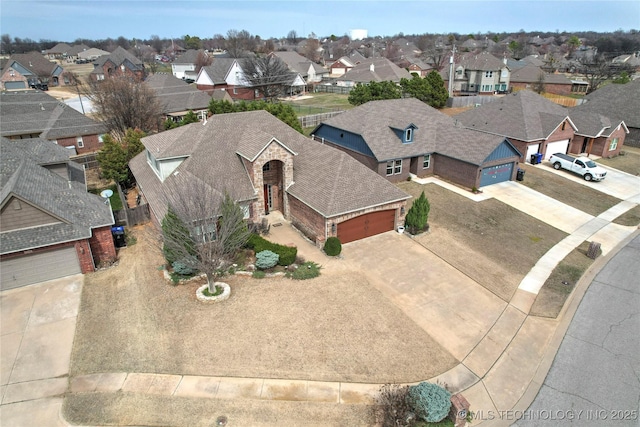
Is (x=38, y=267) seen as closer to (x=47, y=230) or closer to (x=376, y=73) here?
(x=47, y=230)

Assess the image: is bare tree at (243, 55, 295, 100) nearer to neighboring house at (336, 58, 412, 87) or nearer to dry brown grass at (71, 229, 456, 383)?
neighboring house at (336, 58, 412, 87)

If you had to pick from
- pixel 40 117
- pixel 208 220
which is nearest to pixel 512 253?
pixel 208 220

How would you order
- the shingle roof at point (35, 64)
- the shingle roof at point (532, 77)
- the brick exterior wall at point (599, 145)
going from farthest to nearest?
the shingle roof at point (35, 64), the shingle roof at point (532, 77), the brick exterior wall at point (599, 145)

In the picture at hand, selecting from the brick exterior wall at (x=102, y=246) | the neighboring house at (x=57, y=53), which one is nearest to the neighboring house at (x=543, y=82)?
the brick exterior wall at (x=102, y=246)

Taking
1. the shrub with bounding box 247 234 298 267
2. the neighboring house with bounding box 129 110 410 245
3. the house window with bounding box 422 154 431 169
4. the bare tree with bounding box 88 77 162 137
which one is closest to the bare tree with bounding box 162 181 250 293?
the shrub with bounding box 247 234 298 267

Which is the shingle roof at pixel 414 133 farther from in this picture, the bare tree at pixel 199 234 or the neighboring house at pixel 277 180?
the bare tree at pixel 199 234

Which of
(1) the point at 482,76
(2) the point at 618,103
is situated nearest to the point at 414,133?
(2) the point at 618,103

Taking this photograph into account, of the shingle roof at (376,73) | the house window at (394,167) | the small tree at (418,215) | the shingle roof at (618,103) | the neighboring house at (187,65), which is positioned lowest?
the small tree at (418,215)
